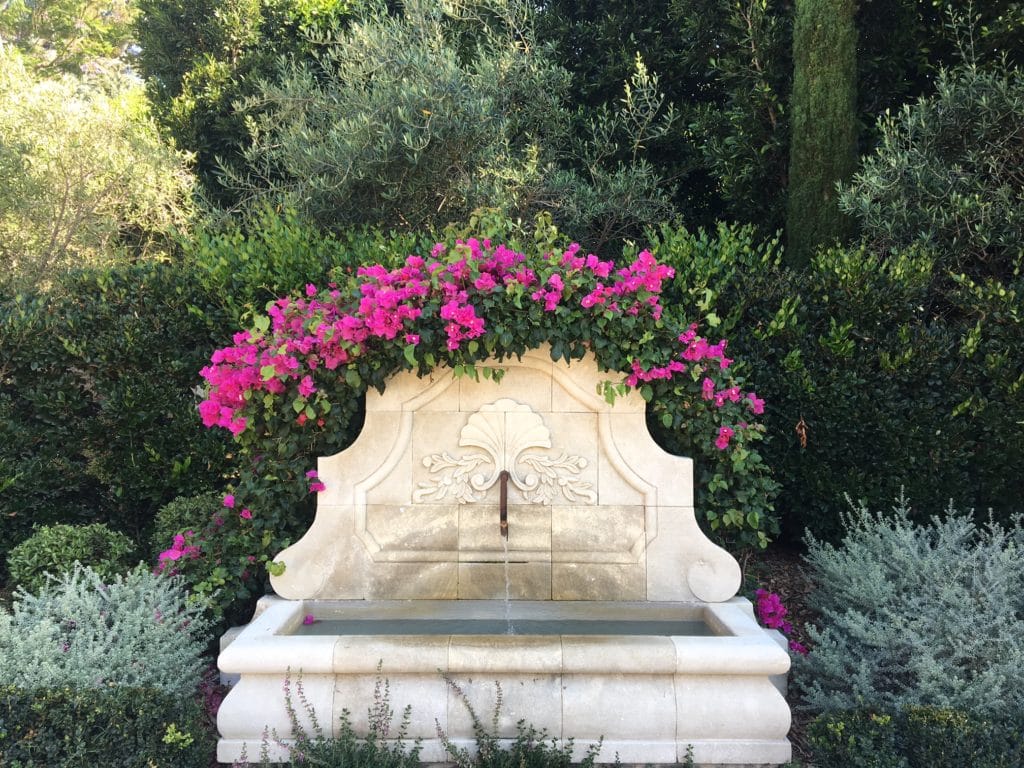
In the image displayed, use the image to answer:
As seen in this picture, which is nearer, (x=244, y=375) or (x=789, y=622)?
(x=244, y=375)

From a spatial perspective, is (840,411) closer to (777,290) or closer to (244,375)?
(777,290)

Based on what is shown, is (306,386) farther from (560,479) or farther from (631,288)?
(631,288)

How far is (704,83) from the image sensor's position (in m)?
6.99

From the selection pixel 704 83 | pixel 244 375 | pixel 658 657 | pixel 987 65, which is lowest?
pixel 658 657

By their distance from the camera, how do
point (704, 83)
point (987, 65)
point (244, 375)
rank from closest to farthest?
point (244, 375)
point (987, 65)
point (704, 83)

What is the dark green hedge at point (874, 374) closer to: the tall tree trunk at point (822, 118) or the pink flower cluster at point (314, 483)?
the tall tree trunk at point (822, 118)

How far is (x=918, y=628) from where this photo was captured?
3.19 metres

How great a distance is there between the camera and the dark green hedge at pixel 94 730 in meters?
2.42

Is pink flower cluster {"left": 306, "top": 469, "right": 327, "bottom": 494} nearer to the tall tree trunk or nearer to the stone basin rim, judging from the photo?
the stone basin rim

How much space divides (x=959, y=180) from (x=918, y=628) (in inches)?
120

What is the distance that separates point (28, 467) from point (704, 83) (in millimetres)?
6870

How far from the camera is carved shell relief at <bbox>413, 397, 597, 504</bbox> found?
3.57 m

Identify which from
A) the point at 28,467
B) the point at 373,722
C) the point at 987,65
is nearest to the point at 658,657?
the point at 373,722

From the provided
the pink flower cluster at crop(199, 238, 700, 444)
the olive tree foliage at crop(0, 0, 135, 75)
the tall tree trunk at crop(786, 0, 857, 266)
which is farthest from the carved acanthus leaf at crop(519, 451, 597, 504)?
the olive tree foliage at crop(0, 0, 135, 75)
